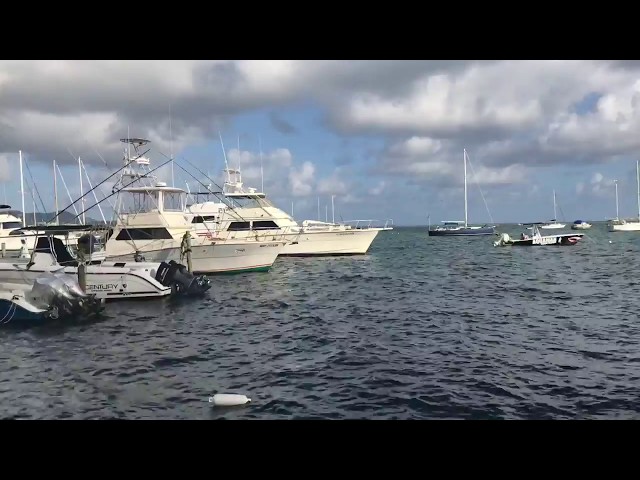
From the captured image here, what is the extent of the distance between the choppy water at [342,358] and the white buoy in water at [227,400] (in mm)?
128

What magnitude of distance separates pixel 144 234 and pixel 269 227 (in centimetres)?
1083

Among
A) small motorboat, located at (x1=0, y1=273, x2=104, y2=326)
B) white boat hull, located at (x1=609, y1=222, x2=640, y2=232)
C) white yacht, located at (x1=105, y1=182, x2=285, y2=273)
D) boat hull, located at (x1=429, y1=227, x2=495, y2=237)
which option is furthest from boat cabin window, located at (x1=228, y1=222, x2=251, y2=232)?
white boat hull, located at (x1=609, y1=222, x2=640, y2=232)

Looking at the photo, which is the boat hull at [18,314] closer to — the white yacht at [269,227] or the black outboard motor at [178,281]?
the black outboard motor at [178,281]

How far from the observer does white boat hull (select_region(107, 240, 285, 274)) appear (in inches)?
1170

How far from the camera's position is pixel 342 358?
1191 centimetres

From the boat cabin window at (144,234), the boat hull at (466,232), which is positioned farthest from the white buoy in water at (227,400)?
the boat hull at (466,232)

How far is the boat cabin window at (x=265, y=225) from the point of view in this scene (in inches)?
1518

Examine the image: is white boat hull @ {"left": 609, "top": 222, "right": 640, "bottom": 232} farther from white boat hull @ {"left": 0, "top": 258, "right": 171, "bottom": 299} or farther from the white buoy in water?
the white buoy in water

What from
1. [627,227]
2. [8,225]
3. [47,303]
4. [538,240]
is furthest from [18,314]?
[627,227]

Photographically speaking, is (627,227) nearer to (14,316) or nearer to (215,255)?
(215,255)

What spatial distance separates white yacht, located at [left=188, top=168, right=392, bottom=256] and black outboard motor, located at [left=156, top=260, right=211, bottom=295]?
12.1m
